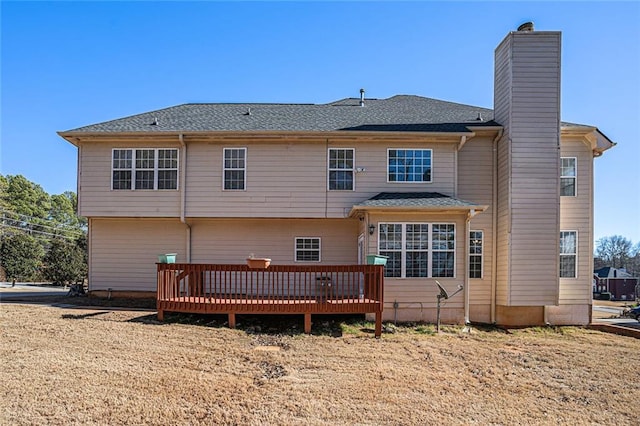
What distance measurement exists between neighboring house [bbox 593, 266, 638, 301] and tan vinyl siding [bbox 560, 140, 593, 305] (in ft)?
125

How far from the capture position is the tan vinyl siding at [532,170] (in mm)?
12078

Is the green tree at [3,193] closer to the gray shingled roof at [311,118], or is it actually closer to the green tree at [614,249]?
the gray shingled roof at [311,118]

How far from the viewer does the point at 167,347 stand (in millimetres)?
7828

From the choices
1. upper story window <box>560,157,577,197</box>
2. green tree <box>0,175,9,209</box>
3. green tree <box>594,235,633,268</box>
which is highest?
green tree <box>0,175,9,209</box>

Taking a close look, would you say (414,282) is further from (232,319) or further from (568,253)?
(568,253)

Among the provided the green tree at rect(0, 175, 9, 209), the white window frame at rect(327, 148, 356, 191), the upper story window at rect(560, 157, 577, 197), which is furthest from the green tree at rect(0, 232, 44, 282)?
the upper story window at rect(560, 157, 577, 197)

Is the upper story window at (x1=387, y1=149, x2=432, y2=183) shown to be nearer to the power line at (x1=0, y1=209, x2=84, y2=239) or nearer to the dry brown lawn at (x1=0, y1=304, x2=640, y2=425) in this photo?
the dry brown lawn at (x1=0, y1=304, x2=640, y2=425)

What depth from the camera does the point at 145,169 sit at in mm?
13047

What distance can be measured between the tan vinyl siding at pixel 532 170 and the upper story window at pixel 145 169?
965cm

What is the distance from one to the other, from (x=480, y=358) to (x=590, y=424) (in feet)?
9.33

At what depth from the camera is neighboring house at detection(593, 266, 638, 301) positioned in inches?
1769

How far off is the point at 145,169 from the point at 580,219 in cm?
1288

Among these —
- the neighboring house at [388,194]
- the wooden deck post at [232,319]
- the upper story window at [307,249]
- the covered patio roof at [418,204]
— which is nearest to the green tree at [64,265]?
the neighboring house at [388,194]

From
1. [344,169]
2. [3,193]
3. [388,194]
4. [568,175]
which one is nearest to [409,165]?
[388,194]
